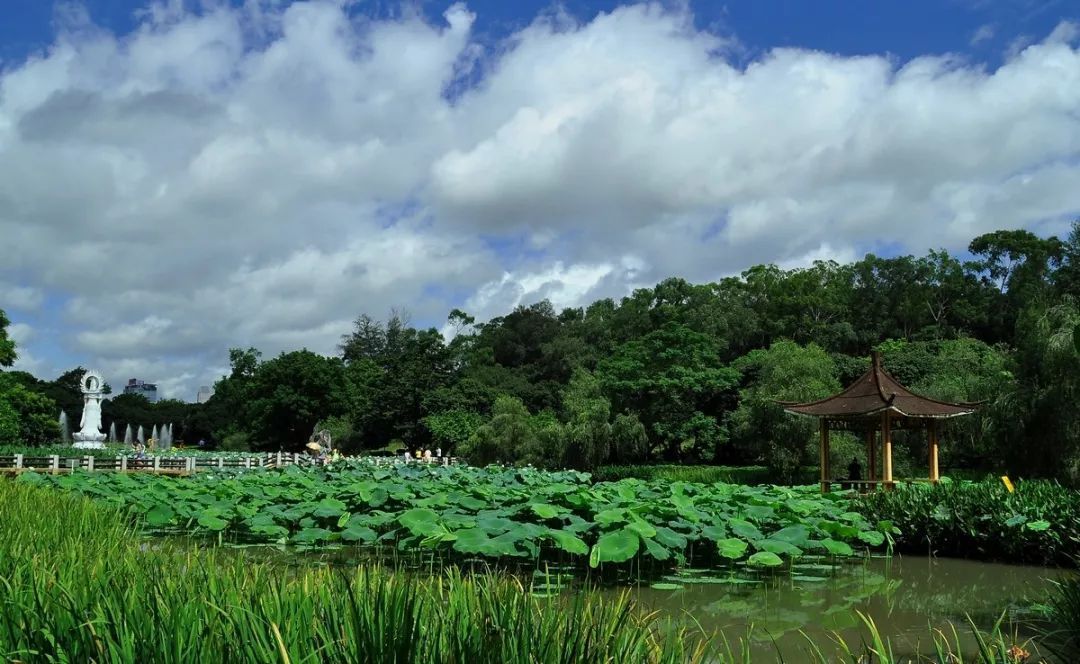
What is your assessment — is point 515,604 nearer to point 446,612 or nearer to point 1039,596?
point 446,612

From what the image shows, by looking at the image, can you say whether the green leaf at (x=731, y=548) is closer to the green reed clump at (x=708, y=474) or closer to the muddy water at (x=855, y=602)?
the muddy water at (x=855, y=602)

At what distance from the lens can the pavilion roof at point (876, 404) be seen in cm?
1686

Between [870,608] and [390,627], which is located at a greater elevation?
[390,627]

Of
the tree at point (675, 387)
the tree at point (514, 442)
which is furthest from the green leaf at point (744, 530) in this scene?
the tree at point (514, 442)

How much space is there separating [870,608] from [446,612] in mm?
5567

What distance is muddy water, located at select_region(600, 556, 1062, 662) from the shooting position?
241 inches

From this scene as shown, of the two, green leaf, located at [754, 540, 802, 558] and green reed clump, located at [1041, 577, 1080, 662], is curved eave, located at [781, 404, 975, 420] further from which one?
green reed clump, located at [1041, 577, 1080, 662]

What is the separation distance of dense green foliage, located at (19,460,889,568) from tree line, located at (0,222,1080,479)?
35.9ft

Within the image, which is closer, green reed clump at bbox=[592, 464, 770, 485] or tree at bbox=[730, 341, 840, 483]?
tree at bbox=[730, 341, 840, 483]

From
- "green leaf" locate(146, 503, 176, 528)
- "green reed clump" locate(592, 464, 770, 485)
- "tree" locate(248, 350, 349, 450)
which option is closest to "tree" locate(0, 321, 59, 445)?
"tree" locate(248, 350, 349, 450)

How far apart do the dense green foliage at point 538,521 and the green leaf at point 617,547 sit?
0.01 m

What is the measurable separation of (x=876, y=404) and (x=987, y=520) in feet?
20.6

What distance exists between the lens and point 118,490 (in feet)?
45.6

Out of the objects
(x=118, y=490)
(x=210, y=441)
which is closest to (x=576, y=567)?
(x=118, y=490)
